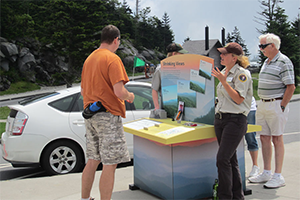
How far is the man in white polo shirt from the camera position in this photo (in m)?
3.86

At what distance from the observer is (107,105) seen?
312 cm

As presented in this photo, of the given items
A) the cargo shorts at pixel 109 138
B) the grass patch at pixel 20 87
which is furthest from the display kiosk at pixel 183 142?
the grass patch at pixel 20 87

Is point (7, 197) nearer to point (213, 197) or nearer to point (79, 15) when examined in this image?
point (213, 197)

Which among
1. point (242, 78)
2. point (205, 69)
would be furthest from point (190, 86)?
point (242, 78)

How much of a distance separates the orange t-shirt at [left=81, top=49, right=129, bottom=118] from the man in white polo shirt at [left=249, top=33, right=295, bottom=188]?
1.95m

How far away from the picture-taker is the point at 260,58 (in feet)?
113

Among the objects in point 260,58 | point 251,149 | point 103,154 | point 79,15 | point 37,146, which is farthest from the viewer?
point 260,58

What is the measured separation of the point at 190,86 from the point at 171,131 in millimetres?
695

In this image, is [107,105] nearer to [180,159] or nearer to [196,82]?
[180,159]

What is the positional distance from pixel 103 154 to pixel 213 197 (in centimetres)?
134

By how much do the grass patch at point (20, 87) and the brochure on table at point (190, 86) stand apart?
28399 mm

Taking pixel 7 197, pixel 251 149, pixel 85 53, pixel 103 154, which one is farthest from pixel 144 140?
pixel 85 53

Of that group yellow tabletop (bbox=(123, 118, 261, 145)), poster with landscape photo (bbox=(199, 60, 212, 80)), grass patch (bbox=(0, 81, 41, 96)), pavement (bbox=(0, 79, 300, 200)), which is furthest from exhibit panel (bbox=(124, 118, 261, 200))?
grass patch (bbox=(0, 81, 41, 96))

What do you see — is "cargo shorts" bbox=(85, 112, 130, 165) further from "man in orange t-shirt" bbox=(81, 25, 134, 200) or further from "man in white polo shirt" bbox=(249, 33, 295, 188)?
"man in white polo shirt" bbox=(249, 33, 295, 188)
